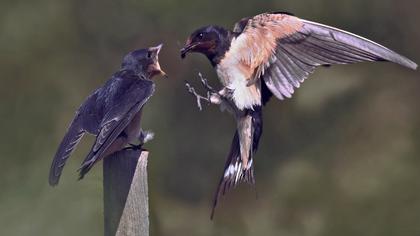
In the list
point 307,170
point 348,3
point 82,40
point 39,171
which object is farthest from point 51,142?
point 348,3

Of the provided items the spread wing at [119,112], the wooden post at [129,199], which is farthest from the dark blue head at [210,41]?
the wooden post at [129,199]

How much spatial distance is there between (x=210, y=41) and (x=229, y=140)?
1.26m

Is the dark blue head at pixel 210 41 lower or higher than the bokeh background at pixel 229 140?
higher

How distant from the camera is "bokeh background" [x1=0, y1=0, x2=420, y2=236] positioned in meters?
4.31

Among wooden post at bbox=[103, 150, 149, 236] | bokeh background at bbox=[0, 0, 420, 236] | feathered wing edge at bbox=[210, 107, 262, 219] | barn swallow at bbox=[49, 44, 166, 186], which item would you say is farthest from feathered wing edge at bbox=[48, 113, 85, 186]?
bokeh background at bbox=[0, 0, 420, 236]

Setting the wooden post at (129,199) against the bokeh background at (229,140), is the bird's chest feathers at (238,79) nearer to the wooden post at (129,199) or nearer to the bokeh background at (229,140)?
the wooden post at (129,199)

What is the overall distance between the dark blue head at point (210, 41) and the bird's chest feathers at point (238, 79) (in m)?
0.03

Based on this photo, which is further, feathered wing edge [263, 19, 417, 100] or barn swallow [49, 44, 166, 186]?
feathered wing edge [263, 19, 417, 100]

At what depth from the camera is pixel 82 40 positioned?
15.2 ft

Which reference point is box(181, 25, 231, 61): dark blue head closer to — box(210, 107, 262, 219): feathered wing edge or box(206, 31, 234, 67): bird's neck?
box(206, 31, 234, 67): bird's neck

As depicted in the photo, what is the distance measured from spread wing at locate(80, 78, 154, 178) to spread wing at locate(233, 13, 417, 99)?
15.7 inches

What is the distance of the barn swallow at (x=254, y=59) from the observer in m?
3.09

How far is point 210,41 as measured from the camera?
123 inches

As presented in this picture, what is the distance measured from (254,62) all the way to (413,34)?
146 cm
